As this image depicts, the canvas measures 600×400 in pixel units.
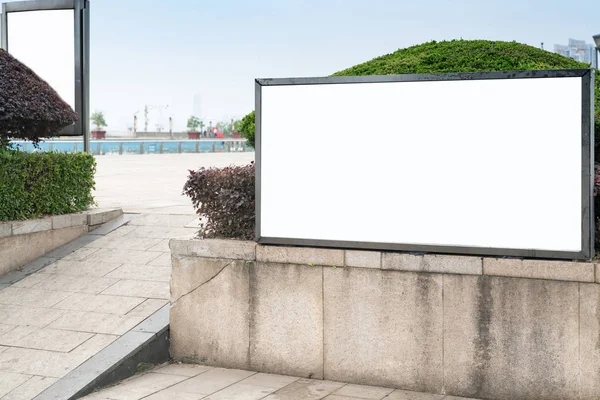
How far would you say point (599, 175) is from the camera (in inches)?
242

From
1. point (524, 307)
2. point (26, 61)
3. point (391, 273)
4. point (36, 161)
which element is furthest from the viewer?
Answer: point (26, 61)

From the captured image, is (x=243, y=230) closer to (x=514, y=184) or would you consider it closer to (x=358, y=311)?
(x=358, y=311)

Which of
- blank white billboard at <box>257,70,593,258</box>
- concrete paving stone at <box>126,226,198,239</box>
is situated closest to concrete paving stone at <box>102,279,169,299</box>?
concrete paving stone at <box>126,226,198,239</box>

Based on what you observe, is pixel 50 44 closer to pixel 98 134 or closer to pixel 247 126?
pixel 247 126

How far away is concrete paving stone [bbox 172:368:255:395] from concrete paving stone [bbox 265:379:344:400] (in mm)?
490

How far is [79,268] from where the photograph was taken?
28.9 feet

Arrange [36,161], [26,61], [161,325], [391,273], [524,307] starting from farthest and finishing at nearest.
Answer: [26,61]
[36,161]
[161,325]
[391,273]
[524,307]

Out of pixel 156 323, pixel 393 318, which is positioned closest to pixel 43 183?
pixel 156 323

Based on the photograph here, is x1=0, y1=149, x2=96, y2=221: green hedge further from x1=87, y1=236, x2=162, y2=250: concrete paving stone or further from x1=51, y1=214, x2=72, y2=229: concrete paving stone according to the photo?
x1=87, y1=236, x2=162, y2=250: concrete paving stone

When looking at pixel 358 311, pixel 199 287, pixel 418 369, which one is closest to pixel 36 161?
pixel 199 287

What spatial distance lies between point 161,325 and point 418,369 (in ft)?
7.99

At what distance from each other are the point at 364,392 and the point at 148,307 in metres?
2.47

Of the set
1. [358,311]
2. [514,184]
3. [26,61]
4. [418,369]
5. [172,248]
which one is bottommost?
[418,369]

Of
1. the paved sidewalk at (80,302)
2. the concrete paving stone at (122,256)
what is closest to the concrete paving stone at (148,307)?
the paved sidewalk at (80,302)
